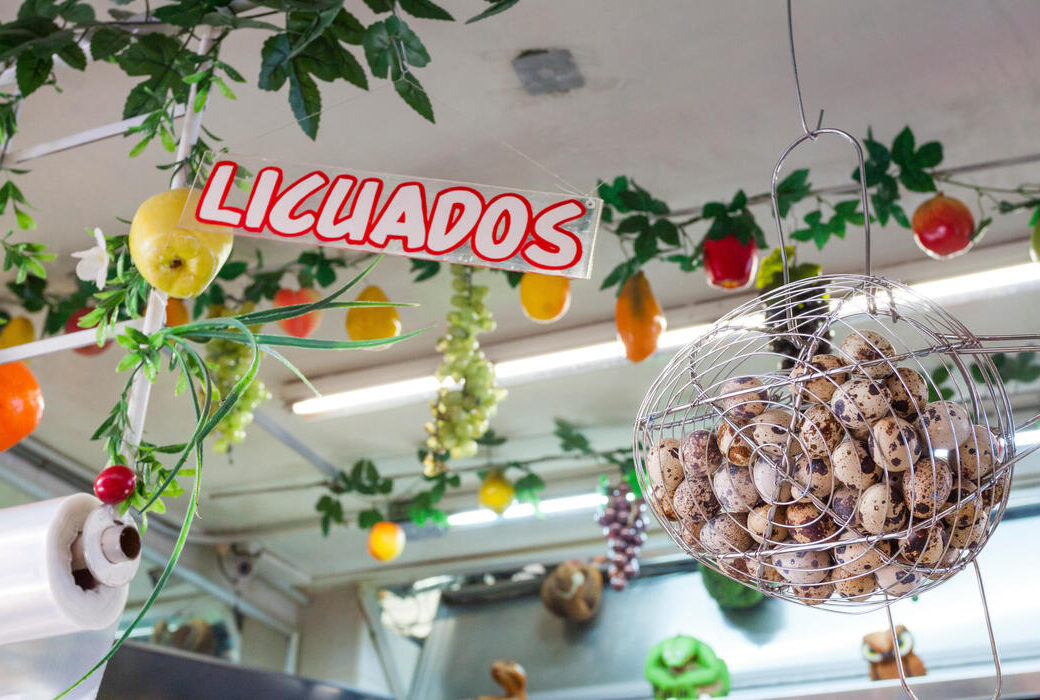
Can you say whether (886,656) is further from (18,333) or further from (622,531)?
(18,333)

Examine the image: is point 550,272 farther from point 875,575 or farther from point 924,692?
point 924,692

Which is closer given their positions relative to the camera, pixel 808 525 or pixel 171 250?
pixel 808 525

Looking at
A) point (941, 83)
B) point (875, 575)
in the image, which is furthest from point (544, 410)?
point (875, 575)

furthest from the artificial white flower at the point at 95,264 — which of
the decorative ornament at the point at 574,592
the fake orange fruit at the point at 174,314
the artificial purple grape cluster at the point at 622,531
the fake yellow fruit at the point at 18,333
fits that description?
the decorative ornament at the point at 574,592

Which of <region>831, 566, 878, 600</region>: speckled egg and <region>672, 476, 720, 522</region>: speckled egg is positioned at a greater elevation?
<region>672, 476, 720, 522</region>: speckled egg

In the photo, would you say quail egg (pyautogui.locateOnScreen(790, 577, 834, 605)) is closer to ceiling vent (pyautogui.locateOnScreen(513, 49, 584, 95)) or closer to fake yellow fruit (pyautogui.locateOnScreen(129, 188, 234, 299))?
fake yellow fruit (pyautogui.locateOnScreen(129, 188, 234, 299))

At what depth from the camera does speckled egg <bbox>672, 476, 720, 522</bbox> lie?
871 millimetres

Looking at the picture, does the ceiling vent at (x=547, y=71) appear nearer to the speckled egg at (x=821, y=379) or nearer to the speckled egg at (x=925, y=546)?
the speckled egg at (x=821, y=379)

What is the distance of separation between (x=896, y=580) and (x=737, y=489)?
154mm

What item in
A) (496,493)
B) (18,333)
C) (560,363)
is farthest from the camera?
(496,493)

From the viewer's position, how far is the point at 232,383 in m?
1.91

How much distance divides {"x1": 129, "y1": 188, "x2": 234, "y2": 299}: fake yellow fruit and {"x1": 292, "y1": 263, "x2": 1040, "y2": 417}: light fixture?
4.23 ft

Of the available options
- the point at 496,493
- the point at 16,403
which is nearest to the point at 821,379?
the point at 16,403

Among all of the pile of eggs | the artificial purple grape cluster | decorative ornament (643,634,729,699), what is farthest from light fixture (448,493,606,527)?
the pile of eggs
